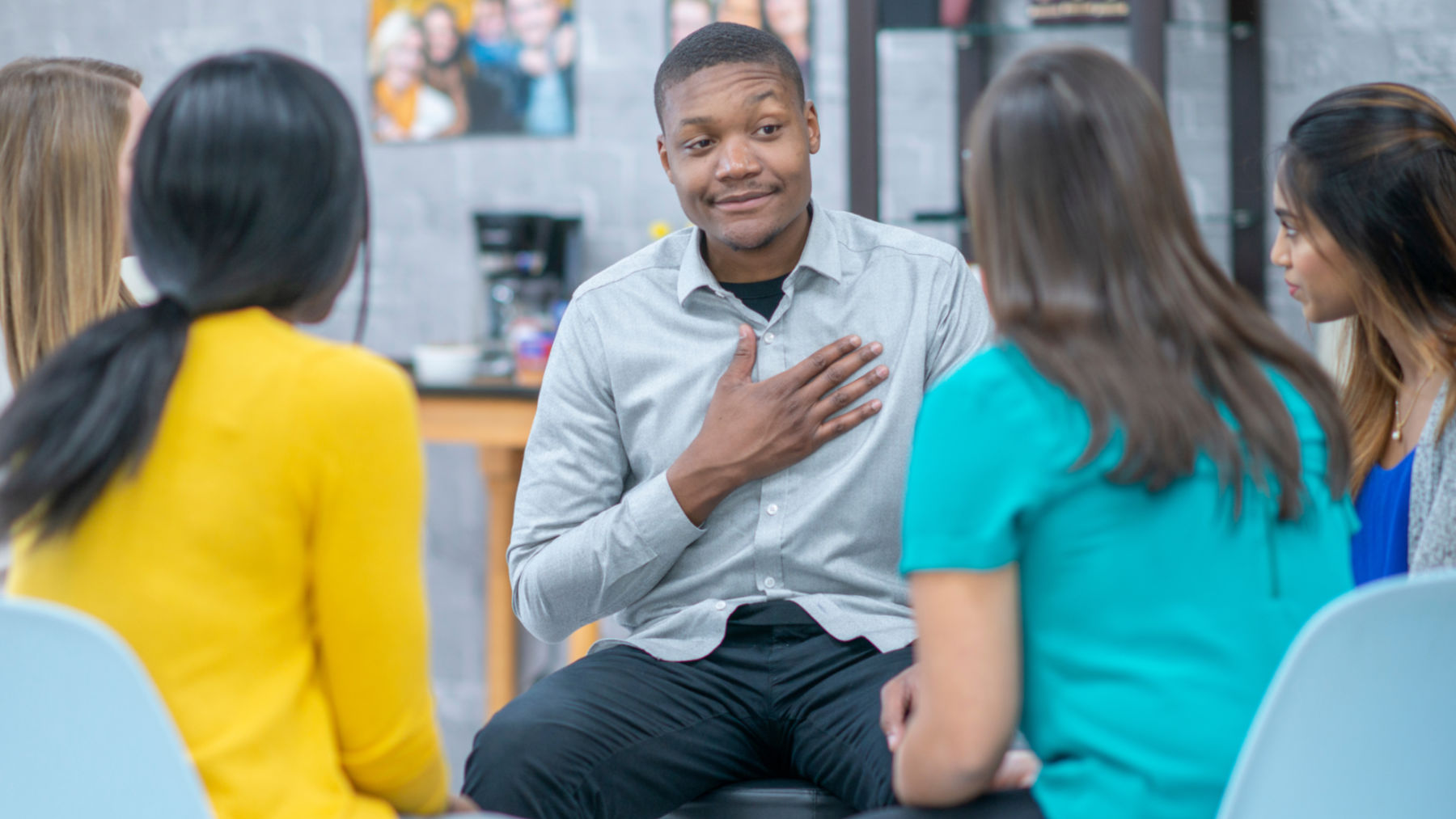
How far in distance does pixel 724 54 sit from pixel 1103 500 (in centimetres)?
92

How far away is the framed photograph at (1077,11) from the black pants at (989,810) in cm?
191

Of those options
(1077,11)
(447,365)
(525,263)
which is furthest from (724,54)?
(525,263)

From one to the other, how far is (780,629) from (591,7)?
2246 mm

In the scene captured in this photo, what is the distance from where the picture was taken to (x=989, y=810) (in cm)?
104

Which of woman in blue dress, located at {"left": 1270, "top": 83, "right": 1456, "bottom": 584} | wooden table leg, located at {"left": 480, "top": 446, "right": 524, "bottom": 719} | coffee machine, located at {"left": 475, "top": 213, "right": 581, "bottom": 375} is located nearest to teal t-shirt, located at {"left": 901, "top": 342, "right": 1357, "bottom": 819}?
woman in blue dress, located at {"left": 1270, "top": 83, "right": 1456, "bottom": 584}

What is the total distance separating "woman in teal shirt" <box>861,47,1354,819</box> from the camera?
924 mm

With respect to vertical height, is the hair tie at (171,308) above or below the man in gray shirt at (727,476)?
above

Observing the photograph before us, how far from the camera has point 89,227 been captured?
54.7 inches

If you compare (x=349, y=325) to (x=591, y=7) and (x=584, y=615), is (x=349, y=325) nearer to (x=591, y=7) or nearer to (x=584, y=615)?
(x=591, y=7)

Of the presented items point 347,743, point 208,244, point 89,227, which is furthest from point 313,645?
point 89,227

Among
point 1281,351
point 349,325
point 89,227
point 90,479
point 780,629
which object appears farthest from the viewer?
point 349,325

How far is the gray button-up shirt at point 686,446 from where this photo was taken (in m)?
1.53

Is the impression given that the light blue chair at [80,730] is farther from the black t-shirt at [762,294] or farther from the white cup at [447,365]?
the white cup at [447,365]

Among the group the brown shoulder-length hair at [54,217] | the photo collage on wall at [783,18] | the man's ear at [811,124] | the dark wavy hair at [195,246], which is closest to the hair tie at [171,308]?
the dark wavy hair at [195,246]
